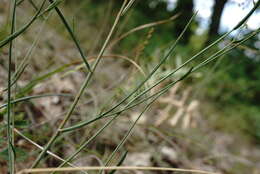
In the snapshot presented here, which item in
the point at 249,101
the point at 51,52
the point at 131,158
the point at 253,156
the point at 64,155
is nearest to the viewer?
the point at 64,155

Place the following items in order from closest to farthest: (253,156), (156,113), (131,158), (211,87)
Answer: (131,158), (156,113), (253,156), (211,87)

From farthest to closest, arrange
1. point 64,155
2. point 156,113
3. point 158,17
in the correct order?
point 158,17 → point 156,113 → point 64,155

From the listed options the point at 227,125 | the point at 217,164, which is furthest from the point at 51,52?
the point at 227,125

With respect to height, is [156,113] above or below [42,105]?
above

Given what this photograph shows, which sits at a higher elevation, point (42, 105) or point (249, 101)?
point (249, 101)

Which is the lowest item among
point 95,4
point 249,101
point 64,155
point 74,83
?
point 64,155

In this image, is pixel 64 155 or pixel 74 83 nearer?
pixel 64 155

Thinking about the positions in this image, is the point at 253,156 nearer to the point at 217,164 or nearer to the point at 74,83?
the point at 217,164

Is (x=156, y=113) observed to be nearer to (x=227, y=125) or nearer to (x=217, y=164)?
(x=217, y=164)

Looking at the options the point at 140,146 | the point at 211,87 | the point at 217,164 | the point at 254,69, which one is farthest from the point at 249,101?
the point at 140,146
